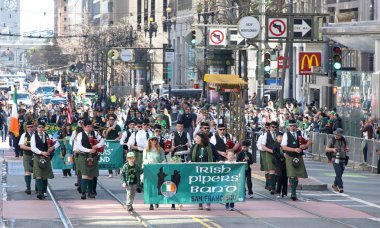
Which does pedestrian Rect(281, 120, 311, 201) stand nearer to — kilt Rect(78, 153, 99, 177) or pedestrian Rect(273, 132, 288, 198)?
pedestrian Rect(273, 132, 288, 198)

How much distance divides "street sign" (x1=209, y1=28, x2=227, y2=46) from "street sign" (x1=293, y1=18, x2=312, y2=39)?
31.9 ft

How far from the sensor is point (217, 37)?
51.0m

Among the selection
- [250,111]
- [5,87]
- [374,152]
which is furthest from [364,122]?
[5,87]

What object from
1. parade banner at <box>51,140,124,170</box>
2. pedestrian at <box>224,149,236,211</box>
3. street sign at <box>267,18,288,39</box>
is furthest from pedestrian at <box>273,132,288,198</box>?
street sign at <box>267,18,288,39</box>

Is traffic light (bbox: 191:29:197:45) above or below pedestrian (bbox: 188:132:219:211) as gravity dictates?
above

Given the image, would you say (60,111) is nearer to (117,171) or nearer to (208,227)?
(117,171)

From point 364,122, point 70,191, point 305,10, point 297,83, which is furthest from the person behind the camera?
point 297,83

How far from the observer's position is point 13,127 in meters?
34.2

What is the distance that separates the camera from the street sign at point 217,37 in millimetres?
50409

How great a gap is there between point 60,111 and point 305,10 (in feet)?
106

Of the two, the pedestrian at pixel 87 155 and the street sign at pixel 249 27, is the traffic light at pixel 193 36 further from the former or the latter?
the pedestrian at pixel 87 155

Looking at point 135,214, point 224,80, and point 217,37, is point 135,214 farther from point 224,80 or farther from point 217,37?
point 217,37

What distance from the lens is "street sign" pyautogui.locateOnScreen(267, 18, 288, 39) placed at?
4050cm

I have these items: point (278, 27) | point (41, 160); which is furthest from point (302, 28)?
point (41, 160)
